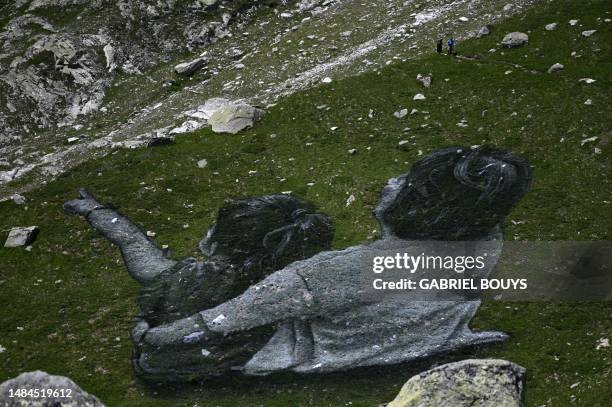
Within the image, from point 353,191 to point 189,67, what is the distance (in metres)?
23.0

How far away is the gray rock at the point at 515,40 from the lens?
50.7 meters

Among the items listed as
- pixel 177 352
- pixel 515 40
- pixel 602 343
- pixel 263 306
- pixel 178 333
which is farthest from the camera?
pixel 515 40

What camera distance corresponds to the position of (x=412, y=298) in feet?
104

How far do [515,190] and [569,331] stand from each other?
1027 centimetres

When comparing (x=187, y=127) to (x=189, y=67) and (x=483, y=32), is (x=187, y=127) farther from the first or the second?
(x=483, y=32)

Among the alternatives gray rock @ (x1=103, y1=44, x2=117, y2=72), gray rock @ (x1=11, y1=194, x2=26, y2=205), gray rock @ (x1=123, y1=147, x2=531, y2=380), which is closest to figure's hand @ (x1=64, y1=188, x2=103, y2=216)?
gray rock @ (x1=11, y1=194, x2=26, y2=205)

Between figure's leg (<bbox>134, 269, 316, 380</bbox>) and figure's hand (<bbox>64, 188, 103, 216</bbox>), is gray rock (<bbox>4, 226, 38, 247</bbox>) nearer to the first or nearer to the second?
figure's hand (<bbox>64, 188, 103, 216</bbox>)

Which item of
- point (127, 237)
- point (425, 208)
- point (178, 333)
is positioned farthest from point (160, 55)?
point (178, 333)

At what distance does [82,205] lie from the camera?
42062mm

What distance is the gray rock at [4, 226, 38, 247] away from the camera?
3922 cm

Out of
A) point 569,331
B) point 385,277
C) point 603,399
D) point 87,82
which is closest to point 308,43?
point 87,82

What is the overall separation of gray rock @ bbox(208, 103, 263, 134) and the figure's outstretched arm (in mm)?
10035

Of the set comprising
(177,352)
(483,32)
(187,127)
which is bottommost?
(483,32)

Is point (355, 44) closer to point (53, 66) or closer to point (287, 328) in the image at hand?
point (53, 66)
